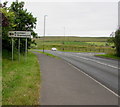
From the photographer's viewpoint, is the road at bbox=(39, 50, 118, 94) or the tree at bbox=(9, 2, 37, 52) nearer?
the road at bbox=(39, 50, 118, 94)

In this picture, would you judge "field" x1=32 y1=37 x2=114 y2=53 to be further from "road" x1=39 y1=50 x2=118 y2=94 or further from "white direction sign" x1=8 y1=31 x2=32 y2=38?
"white direction sign" x1=8 y1=31 x2=32 y2=38

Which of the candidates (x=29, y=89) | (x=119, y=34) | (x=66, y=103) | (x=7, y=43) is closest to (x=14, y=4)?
(x=7, y=43)

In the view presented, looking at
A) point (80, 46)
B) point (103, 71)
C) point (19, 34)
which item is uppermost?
point (19, 34)

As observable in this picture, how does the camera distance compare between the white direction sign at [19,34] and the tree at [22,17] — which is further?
the tree at [22,17]

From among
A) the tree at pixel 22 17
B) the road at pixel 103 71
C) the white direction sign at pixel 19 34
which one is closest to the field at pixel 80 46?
the tree at pixel 22 17

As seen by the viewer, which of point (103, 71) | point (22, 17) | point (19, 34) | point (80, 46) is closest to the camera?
point (103, 71)

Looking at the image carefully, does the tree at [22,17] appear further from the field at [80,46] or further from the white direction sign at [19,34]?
the field at [80,46]

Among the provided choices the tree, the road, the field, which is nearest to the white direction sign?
the road

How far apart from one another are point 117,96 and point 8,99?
4.06 m

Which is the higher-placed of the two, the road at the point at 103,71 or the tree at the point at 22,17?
the tree at the point at 22,17

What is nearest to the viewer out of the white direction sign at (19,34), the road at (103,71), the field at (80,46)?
the road at (103,71)

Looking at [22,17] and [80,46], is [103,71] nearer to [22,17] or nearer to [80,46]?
[22,17]

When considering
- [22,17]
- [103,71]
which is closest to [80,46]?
Result: [22,17]

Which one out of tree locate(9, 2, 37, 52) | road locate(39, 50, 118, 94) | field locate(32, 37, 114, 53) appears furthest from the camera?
field locate(32, 37, 114, 53)
